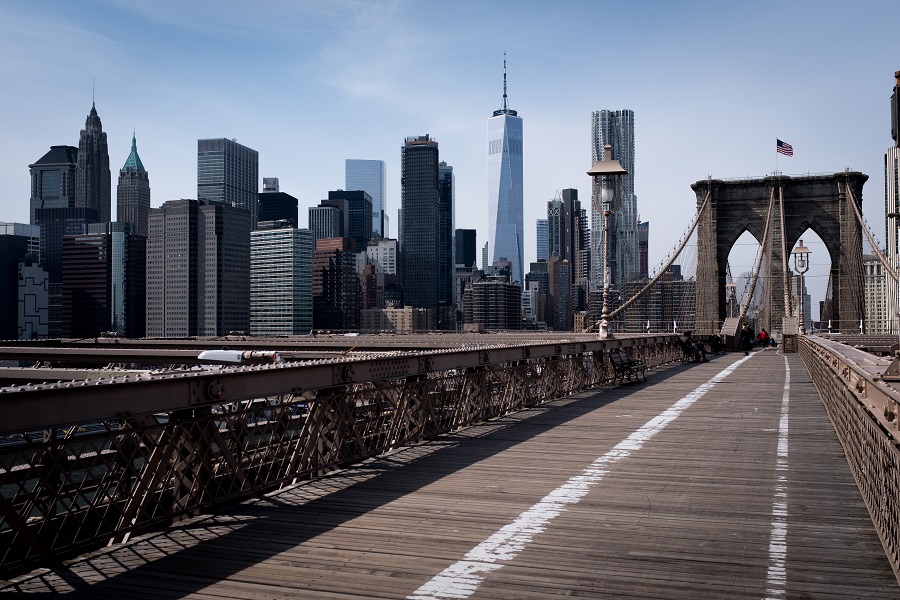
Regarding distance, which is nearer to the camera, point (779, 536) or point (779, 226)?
point (779, 536)

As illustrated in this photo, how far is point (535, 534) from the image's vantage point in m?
7.35

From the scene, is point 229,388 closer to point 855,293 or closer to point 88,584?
point 88,584

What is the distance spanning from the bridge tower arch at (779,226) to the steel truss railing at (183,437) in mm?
66063

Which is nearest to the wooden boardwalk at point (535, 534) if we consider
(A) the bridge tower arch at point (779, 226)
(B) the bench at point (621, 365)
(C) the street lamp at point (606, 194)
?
(B) the bench at point (621, 365)

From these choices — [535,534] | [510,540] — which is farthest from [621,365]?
[510,540]

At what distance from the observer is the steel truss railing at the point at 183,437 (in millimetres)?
6383

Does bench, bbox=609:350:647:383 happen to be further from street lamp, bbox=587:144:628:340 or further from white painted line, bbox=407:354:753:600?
white painted line, bbox=407:354:753:600

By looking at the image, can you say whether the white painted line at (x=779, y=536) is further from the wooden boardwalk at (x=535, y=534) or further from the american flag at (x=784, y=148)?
the american flag at (x=784, y=148)

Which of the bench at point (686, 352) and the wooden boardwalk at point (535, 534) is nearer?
the wooden boardwalk at point (535, 534)

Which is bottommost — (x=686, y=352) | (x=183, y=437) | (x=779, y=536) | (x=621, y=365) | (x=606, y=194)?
(x=779, y=536)

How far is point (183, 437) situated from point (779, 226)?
7893 cm

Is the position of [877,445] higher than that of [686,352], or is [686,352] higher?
[877,445]

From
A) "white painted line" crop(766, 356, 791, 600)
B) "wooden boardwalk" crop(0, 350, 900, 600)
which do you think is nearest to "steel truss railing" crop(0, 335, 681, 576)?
"wooden boardwalk" crop(0, 350, 900, 600)

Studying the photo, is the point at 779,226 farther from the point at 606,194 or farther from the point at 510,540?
the point at 510,540
